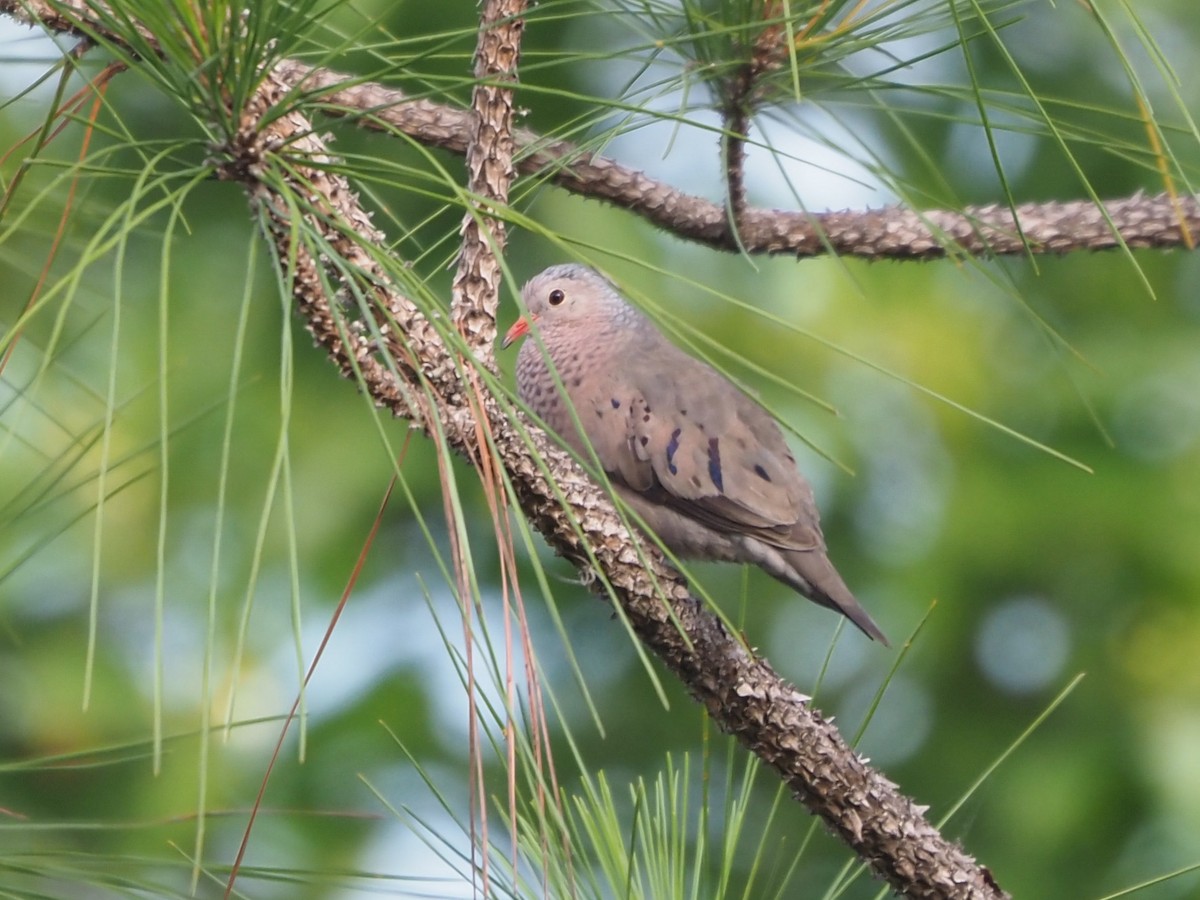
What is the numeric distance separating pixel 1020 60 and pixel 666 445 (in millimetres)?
2157

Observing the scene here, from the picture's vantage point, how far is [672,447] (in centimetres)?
263

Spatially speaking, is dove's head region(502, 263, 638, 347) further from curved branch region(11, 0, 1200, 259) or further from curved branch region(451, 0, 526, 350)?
curved branch region(451, 0, 526, 350)

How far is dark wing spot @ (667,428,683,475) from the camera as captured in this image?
8.56 feet

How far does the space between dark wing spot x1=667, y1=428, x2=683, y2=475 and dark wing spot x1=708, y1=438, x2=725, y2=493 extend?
0.06m

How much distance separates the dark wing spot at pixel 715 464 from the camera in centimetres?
257

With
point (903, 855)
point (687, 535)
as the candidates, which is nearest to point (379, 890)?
point (903, 855)

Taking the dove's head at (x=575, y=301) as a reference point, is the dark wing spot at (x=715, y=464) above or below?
→ below

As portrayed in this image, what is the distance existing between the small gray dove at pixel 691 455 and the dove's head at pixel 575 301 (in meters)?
0.10

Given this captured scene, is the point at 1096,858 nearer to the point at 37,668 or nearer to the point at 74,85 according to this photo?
the point at 37,668

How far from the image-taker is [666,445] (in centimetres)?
263

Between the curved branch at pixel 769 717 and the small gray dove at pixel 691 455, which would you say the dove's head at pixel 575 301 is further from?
the curved branch at pixel 769 717

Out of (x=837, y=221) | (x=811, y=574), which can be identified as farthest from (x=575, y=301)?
(x=837, y=221)

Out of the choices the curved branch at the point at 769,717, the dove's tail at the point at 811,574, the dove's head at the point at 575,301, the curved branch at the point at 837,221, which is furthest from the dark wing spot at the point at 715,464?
the curved branch at the point at 769,717

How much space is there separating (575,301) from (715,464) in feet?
2.15
